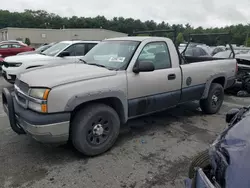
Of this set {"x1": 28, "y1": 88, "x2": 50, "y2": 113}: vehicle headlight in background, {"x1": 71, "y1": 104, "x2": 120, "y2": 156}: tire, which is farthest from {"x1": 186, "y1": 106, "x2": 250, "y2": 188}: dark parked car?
{"x1": 28, "y1": 88, "x2": 50, "y2": 113}: vehicle headlight in background

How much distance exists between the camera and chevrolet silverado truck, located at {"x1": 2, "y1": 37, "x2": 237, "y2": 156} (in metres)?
3.00

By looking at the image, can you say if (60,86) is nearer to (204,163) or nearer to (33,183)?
(33,183)

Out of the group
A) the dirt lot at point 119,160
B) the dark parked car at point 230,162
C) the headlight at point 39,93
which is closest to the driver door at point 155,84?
the dirt lot at point 119,160

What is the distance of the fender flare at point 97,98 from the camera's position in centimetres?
306

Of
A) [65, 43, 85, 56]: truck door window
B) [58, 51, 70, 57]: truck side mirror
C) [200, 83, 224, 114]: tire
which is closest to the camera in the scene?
[200, 83, 224, 114]: tire

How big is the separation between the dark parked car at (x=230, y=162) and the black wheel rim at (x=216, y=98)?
3704 millimetres

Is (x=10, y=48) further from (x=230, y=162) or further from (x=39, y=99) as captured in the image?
(x=230, y=162)

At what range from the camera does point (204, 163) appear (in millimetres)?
2102

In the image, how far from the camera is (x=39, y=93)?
300 centimetres

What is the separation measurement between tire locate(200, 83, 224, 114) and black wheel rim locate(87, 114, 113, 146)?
2732 mm

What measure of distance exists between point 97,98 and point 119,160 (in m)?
0.96

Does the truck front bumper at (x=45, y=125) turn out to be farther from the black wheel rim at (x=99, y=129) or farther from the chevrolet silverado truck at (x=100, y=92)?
the black wheel rim at (x=99, y=129)

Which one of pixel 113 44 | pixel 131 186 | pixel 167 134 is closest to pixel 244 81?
pixel 167 134

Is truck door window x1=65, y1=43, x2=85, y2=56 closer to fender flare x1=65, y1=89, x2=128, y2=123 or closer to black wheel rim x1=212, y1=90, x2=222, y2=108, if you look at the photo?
black wheel rim x1=212, y1=90, x2=222, y2=108
